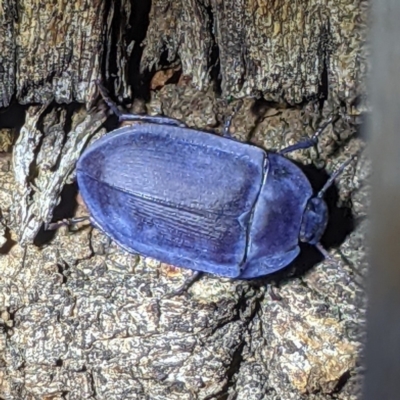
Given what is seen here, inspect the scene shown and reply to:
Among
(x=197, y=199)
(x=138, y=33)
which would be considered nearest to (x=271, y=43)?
(x=138, y=33)

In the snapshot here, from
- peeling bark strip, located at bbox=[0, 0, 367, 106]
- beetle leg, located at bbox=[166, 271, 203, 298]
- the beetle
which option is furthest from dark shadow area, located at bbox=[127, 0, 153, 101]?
beetle leg, located at bbox=[166, 271, 203, 298]

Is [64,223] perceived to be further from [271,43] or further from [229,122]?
[271,43]

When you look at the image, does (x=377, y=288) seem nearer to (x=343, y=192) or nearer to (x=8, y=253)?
(x=343, y=192)

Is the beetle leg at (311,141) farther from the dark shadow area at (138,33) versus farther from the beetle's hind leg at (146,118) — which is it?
the dark shadow area at (138,33)

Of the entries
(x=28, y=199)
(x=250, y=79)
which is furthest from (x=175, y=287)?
(x=250, y=79)

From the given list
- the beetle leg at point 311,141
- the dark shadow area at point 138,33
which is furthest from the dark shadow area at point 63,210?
the beetle leg at point 311,141

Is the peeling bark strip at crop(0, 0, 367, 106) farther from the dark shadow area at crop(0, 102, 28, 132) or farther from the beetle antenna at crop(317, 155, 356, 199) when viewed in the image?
the beetle antenna at crop(317, 155, 356, 199)

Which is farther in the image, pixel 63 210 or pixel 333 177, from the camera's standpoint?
pixel 63 210
